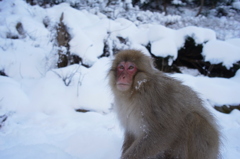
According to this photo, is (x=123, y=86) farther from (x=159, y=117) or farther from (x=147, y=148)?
(x=147, y=148)

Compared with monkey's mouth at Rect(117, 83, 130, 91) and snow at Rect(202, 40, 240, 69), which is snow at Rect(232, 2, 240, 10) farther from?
monkey's mouth at Rect(117, 83, 130, 91)

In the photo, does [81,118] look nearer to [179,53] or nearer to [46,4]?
[179,53]

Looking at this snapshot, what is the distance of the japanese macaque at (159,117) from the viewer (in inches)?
71.2

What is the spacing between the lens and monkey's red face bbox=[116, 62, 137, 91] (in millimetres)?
1868

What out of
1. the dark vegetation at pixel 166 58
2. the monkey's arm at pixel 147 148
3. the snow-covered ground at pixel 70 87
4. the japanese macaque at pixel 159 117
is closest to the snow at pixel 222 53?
the snow-covered ground at pixel 70 87

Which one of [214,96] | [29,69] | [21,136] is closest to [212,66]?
[214,96]

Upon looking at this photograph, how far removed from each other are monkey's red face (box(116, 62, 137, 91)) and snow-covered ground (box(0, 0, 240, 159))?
481 millimetres

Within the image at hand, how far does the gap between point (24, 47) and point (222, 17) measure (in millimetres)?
10668

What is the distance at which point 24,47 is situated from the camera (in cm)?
497

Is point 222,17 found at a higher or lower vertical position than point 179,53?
higher

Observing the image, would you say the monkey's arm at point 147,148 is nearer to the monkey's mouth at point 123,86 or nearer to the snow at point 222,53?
the monkey's mouth at point 123,86

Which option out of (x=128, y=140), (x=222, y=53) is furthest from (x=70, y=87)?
(x=222, y=53)

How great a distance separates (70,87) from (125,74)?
214cm

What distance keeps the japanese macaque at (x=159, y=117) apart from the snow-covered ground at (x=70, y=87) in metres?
0.50
